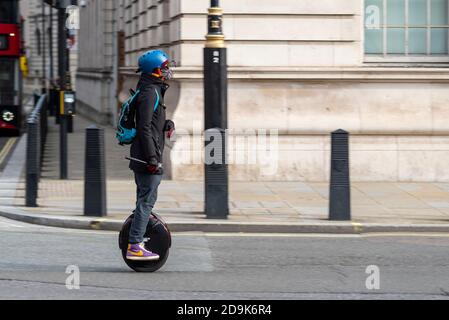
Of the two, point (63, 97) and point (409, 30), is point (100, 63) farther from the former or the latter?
point (409, 30)

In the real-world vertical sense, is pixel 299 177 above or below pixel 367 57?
below

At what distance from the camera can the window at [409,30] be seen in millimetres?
17672

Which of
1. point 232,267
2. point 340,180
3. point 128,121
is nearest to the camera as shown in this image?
point 128,121

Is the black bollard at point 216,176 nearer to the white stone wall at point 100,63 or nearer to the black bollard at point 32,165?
the black bollard at point 32,165

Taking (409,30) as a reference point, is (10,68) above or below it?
above

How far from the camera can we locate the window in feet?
58.0

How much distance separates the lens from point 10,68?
29.3m

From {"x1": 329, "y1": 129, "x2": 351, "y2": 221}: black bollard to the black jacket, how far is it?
12.9 ft

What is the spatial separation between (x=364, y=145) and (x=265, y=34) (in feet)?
7.31

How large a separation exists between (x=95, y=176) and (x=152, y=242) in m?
3.66

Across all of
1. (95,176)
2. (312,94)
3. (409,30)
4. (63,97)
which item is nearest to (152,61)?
(95,176)
